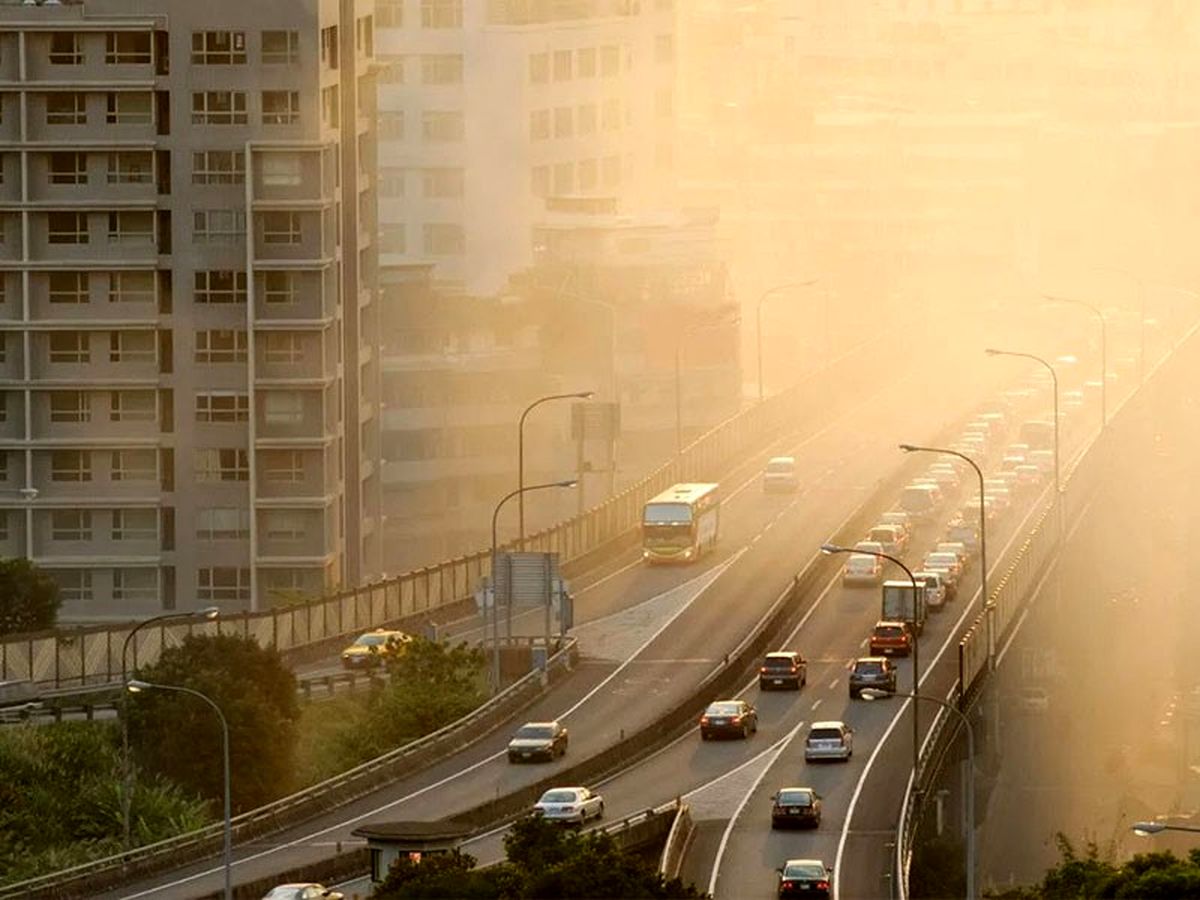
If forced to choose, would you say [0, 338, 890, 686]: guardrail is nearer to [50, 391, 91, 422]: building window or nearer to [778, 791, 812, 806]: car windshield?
[50, 391, 91, 422]: building window

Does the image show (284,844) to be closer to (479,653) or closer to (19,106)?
(479,653)

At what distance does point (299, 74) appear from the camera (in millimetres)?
126938

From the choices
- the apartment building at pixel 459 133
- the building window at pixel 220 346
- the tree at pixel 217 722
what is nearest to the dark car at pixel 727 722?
the tree at pixel 217 722

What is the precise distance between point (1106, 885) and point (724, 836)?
15170mm

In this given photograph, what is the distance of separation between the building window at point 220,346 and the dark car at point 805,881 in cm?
5155

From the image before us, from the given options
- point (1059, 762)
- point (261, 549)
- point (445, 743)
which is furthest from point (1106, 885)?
point (1059, 762)

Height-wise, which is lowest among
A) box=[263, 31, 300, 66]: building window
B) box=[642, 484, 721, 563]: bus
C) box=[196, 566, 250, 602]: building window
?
box=[196, 566, 250, 602]: building window

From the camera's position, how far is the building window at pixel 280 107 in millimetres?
127250

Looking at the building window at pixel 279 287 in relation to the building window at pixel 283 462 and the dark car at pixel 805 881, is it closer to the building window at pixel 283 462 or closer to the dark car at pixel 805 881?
the building window at pixel 283 462

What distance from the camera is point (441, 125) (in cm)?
19175

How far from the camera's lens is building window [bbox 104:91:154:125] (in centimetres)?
12725

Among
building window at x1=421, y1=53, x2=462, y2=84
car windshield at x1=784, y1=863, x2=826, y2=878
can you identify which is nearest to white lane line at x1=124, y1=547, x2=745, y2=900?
car windshield at x1=784, y1=863, x2=826, y2=878

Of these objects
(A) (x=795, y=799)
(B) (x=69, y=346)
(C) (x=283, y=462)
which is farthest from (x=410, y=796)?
(B) (x=69, y=346)

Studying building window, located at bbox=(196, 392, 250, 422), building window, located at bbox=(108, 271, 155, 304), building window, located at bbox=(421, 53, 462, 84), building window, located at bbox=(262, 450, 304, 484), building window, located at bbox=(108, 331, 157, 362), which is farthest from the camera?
building window, located at bbox=(421, 53, 462, 84)
